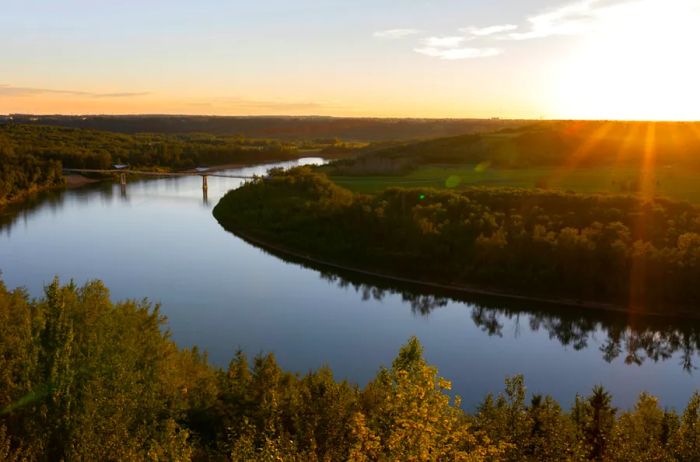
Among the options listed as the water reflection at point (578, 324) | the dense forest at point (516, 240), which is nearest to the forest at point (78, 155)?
the dense forest at point (516, 240)

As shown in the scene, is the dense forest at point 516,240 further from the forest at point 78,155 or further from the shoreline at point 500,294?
the forest at point 78,155

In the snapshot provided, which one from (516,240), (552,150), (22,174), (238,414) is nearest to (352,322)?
(516,240)

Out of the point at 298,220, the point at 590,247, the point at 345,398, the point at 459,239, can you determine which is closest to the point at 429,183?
the point at 298,220

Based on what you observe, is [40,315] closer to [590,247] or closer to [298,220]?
[590,247]

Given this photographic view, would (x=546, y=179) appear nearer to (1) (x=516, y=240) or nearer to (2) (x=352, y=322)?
(1) (x=516, y=240)

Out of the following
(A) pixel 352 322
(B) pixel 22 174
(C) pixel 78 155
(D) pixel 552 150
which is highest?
(D) pixel 552 150

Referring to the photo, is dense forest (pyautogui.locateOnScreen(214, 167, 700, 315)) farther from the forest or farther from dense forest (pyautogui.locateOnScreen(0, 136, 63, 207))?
the forest
